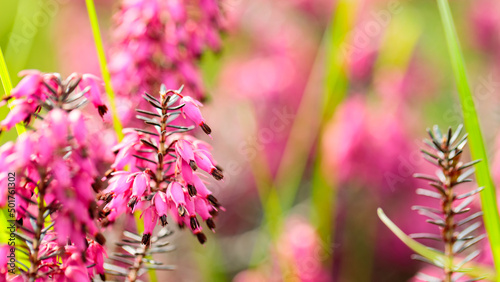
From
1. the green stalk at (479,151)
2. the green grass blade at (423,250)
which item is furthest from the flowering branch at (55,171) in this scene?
the green stalk at (479,151)

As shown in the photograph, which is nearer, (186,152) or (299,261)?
(186,152)

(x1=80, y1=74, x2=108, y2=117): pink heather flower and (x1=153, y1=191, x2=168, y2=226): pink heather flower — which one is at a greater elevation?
(x1=80, y1=74, x2=108, y2=117): pink heather flower

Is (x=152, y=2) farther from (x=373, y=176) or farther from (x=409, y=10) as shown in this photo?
(x=409, y=10)

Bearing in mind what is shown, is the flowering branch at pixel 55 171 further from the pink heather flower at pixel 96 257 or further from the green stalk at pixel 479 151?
the green stalk at pixel 479 151

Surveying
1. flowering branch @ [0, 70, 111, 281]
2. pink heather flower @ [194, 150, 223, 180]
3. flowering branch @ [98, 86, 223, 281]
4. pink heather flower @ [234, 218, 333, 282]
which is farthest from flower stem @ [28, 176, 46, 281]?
pink heather flower @ [234, 218, 333, 282]

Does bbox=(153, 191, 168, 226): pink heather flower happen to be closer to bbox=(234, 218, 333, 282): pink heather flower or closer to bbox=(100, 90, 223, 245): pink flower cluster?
bbox=(100, 90, 223, 245): pink flower cluster

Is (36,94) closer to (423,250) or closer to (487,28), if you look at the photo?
(423,250)

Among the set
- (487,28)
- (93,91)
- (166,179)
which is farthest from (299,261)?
(487,28)

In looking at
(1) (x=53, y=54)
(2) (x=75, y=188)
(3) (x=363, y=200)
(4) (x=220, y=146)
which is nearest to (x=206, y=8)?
(2) (x=75, y=188)
